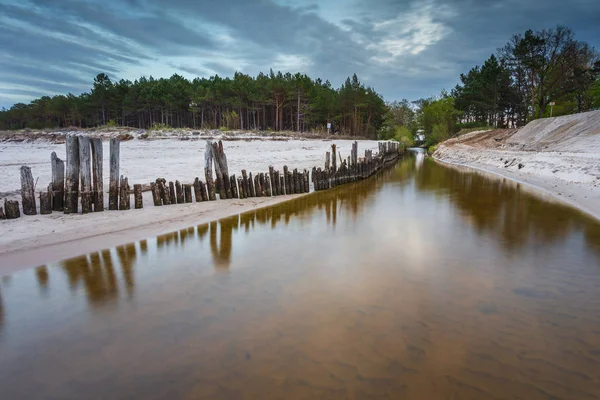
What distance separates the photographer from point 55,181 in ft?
26.0

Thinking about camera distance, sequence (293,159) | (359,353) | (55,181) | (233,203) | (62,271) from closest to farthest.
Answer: (359,353)
(62,271)
(55,181)
(233,203)
(293,159)

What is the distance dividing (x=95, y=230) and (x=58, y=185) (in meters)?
1.97

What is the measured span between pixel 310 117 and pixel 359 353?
191 ft

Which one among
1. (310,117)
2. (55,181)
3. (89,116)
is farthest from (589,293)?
(89,116)

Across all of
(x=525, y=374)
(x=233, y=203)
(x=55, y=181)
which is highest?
(x=55, y=181)

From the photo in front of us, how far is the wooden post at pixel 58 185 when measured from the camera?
789 cm

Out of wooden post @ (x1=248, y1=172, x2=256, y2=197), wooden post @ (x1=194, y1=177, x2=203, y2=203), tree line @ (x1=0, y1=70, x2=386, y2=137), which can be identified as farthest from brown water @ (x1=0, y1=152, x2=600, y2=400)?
tree line @ (x1=0, y1=70, x2=386, y2=137)

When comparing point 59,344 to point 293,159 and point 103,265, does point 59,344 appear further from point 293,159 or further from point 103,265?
point 293,159

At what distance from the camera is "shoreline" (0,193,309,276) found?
19.1ft

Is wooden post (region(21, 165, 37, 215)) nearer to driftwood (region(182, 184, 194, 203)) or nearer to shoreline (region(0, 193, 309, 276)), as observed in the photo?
shoreline (region(0, 193, 309, 276))

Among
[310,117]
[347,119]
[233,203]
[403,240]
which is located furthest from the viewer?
[347,119]

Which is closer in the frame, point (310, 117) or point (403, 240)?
point (403, 240)

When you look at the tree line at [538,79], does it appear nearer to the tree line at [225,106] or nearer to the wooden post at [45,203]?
the tree line at [225,106]

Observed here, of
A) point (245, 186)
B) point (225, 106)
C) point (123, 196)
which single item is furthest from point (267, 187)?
point (225, 106)
